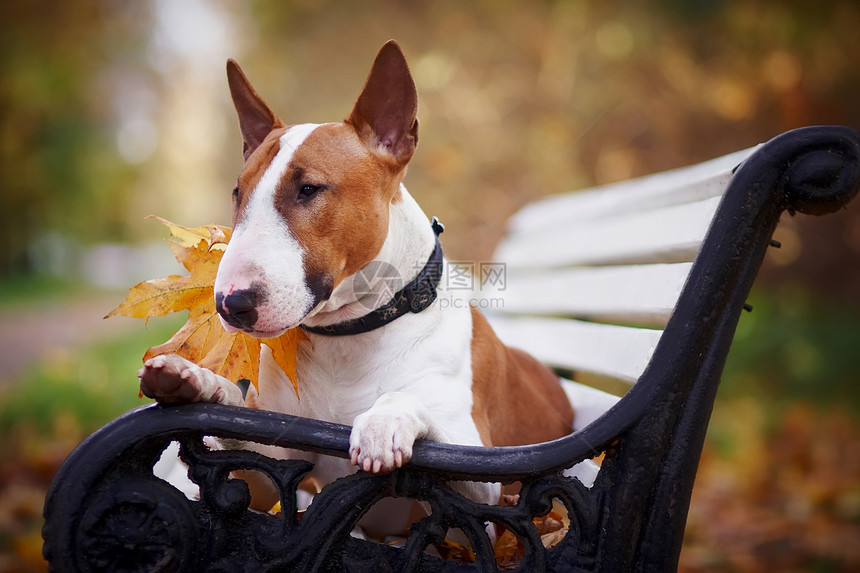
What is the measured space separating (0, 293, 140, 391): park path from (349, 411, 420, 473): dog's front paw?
5.19 meters

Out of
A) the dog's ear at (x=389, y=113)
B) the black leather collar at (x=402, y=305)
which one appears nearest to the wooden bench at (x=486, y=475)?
the black leather collar at (x=402, y=305)

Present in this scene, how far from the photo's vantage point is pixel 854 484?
359 cm

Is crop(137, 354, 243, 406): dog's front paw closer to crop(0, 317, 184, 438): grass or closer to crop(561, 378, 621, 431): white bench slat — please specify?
crop(561, 378, 621, 431): white bench slat

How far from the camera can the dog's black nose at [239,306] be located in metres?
1.21

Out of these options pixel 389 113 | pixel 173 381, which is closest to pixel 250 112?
pixel 389 113

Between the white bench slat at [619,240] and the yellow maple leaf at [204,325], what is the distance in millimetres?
894

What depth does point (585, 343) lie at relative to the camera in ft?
6.86

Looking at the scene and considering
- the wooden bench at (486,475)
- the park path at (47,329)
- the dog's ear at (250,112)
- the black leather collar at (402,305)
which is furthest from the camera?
the park path at (47,329)

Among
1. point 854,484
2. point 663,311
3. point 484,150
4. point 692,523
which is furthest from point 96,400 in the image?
point 854,484

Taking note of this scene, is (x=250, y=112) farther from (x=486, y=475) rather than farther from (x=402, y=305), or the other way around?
(x=486, y=475)

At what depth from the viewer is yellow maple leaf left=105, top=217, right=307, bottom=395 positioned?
4.50ft

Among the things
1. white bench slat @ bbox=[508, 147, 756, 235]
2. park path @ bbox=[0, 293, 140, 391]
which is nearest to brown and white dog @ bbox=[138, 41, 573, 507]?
white bench slat @ bbox=[508, 147, 756, 235]

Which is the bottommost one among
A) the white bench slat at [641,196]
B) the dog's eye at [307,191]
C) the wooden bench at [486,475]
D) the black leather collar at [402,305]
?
the wooden bench at [486,475]

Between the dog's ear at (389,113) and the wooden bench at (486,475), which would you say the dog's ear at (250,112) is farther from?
the wooden bench at (486,475)
